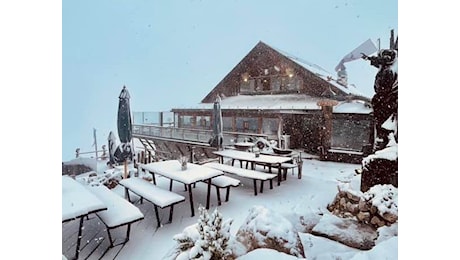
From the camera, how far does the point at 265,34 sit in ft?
6.34

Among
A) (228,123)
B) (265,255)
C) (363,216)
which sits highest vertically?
(228,123)

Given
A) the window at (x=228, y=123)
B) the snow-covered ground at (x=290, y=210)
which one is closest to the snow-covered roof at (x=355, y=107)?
the snow-covered ground at (x=290, y=210)

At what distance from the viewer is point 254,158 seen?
2311 mm

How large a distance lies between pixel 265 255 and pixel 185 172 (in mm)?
922

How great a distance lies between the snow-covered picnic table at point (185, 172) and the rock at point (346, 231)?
0.86 meters

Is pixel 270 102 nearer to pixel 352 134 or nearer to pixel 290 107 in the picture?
pixel 290 107

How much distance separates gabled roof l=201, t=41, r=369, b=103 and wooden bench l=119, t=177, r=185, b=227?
2.64 ft

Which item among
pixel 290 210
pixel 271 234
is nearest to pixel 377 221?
pixel 290 210

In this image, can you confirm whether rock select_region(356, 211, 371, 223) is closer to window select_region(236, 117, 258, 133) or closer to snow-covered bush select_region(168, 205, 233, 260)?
snow-covered bush select_region(168, 205, 233, 260)

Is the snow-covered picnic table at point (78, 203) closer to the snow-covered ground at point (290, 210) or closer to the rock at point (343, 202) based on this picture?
the snow-covered ground at point (290, 210)

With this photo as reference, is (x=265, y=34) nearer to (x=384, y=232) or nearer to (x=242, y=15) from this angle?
(x=242, y=15)

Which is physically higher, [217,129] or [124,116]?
[124,116]

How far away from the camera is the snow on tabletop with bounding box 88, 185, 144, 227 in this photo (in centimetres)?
189

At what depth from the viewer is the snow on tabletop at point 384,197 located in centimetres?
173
